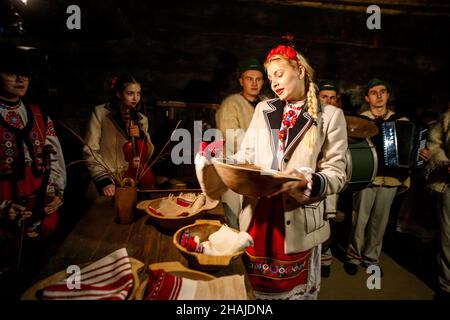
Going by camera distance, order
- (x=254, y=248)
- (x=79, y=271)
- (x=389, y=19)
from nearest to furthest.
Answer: (x=79, y=271), (x=254, y=248), (x=389, y=19)

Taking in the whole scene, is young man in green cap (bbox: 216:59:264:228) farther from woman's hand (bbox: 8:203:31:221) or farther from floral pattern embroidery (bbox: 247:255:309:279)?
woman's hand (bbox: 8:203:31:221)

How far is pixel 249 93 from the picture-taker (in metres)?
4.10

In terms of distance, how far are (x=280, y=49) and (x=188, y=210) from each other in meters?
1.54

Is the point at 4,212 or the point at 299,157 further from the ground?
the point at 299,157

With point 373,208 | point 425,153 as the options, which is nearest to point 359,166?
point 373,208

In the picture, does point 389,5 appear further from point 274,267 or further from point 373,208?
point 274,267

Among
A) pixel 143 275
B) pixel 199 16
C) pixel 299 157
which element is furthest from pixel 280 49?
pixel 199 16

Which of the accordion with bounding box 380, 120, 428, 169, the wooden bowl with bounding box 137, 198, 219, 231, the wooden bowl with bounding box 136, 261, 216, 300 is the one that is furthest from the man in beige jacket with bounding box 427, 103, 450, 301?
the wooden bowl with bounding box 136, 261, 216, 300

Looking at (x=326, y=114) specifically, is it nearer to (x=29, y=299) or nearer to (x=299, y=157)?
(x=299, y=157)

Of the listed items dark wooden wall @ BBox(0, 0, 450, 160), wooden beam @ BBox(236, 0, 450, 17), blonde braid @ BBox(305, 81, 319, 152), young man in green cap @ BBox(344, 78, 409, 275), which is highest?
wooden beam @ BBox(236, 0, 450, 17)

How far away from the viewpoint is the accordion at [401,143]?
402cm

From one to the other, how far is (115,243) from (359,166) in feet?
10.2

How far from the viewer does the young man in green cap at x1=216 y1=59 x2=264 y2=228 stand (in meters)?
3.95

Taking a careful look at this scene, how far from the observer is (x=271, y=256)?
217 centimetres
